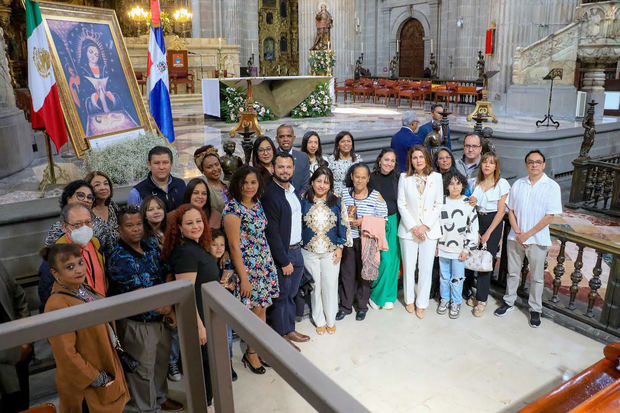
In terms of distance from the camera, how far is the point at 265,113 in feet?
42.0

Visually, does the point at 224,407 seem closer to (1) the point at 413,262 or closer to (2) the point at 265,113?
(1) the point at 413,262

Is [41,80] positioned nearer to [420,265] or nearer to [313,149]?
[313,149]

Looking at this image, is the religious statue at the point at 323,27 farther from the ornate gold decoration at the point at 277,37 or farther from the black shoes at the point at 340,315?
the black shoes at the point at 340,315

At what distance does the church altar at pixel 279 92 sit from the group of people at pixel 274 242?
331 inches

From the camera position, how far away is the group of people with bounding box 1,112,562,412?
277 cm

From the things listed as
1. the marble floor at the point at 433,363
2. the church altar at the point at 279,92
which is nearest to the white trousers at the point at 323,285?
the marble floor at the point at 433,363

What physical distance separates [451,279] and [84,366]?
131 inches

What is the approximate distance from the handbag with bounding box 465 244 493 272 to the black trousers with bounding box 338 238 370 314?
95cm

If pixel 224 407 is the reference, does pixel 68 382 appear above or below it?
below

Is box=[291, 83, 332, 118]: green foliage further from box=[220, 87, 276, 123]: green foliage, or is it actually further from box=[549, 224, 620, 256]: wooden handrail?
box=[549, 224, 620, 256]: wooden handrail

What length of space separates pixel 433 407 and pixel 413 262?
1.58 metres

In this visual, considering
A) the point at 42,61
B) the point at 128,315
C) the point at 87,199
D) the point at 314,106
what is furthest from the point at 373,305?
the point at 314,106

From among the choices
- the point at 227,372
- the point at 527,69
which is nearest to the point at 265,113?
the point at 527,69

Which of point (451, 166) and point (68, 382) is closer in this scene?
point (68, 382)
